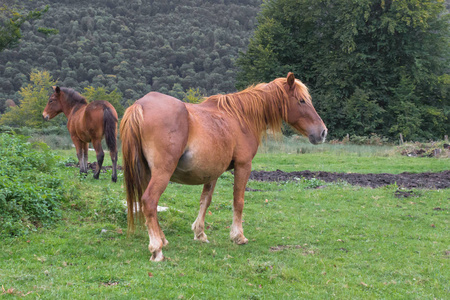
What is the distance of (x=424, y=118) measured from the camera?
1330 inches

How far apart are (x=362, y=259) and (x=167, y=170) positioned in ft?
9.64

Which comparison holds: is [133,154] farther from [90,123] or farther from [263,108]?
[90,123]

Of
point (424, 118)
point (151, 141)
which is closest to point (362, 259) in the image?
point (151, 141)

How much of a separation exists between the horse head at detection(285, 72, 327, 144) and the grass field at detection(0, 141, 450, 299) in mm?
1735

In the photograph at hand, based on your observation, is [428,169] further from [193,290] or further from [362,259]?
[193,290]

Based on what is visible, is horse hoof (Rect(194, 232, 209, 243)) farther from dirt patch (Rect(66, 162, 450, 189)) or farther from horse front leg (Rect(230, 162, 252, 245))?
dirt patch (Rect(66, 162, 450, 189))

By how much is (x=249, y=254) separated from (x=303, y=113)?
7.79ft

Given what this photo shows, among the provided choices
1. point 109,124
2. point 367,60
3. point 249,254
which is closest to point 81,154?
point 109,124

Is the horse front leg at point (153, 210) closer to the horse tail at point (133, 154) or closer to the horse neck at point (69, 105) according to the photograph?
the horse tail at point (133, 154)

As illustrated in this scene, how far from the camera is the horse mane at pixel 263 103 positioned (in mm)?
5691

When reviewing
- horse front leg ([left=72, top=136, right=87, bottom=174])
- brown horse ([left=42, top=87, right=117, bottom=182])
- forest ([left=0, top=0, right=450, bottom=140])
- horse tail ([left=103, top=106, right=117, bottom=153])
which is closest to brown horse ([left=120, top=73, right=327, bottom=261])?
horse tail ([left=103, top=106, right=117, bottom=153])

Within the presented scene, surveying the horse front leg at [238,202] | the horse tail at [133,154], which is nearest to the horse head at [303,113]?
the horse front leg at [238,202]

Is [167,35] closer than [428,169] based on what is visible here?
No

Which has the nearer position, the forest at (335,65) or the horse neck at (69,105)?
the horse neck at (69,105)
